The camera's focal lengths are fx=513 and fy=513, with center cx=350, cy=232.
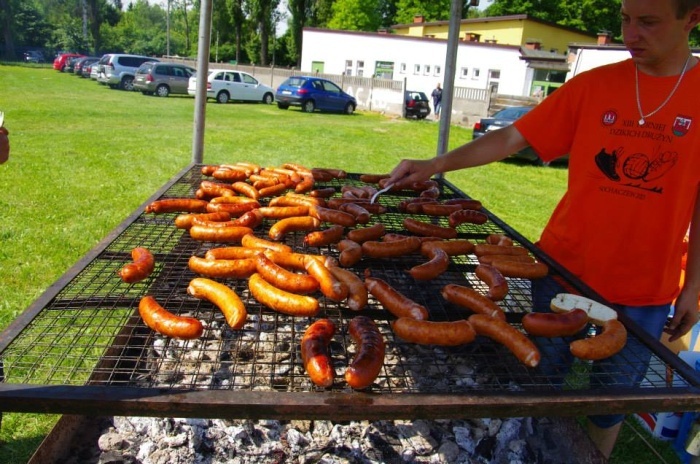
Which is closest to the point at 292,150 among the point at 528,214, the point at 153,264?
the point at 528,214

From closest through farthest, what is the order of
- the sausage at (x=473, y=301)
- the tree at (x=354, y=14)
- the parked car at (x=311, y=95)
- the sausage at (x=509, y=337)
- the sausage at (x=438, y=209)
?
the sausage at (x=509, y=337) < the sausage at (x=473, y=301) < the sausage at (x=438, y=209) < the parked car at (x=311, y=95) < the tree at (x=354, y=14)

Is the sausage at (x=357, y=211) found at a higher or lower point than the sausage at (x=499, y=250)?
higher

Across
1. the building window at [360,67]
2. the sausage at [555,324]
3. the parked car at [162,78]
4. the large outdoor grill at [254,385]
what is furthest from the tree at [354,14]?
the sausage at [555,324]

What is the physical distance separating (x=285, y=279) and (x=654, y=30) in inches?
85.0

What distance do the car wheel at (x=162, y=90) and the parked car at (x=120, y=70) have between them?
3.26 meters

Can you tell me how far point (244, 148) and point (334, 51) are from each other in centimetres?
3226

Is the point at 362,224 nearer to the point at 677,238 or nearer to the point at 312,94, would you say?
the point at 677,238

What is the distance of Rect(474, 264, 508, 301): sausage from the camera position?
2.61 meters

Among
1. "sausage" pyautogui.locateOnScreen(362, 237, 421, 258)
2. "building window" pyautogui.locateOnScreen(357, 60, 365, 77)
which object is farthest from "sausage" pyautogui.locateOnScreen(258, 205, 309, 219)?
"building window" pyautogui.locateOnScreen(357, 60, 365, 77)

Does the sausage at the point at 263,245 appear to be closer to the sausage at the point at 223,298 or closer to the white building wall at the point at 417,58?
the sausage at the point at 223,298

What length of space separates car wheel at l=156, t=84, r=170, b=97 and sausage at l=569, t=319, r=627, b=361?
29.8 m

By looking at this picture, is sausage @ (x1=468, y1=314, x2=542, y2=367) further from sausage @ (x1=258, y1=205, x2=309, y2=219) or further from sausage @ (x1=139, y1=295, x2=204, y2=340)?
sausage @ (x1=258, y1=205, x2=309, y2=219)

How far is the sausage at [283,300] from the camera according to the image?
2279mm

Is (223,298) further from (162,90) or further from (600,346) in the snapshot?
(162,90)
